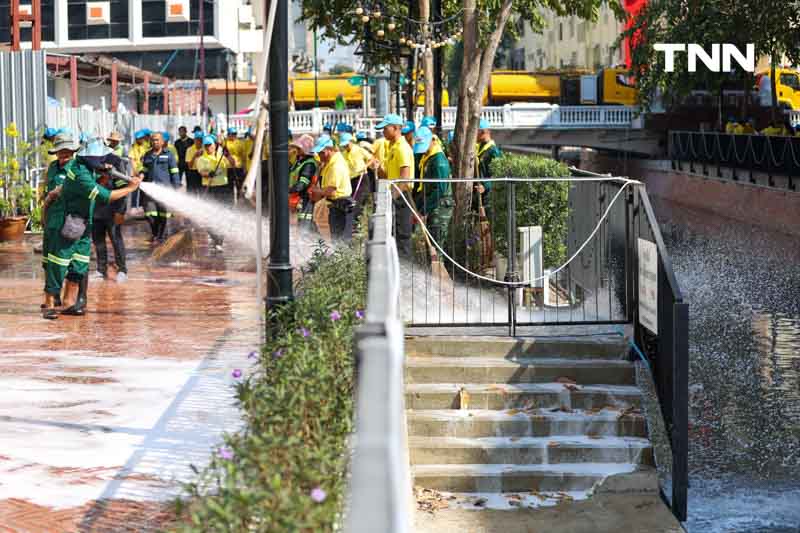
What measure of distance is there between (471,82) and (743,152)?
19.6m

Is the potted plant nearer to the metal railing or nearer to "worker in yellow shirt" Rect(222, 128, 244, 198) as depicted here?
"worker in yellow shirt" Rect(222, 128, 244, 198)

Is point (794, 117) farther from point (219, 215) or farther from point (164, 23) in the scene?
point (164, 23)

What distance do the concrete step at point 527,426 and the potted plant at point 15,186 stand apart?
13994 mm

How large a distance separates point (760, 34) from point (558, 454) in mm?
33447

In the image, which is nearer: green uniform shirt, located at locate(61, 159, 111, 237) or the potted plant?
green uniform shirt, located at locate(61, 159, 111, 237)

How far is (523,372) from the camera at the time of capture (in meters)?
9.73

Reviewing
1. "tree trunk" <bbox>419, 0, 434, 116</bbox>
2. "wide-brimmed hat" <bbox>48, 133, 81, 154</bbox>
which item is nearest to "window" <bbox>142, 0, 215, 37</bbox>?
"tree trunk" <bbox>419, 0, 434, 116</bbox>

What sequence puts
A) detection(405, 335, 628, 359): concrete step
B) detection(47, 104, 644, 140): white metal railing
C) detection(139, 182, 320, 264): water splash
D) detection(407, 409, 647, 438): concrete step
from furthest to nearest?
detection(47, 104, 644, 140): white metal railing, detection(139, 182, 320, 264): water splash, detection(405, 335, 628, 359): concrete step, detection(407, 409, 647, 438): concrete step

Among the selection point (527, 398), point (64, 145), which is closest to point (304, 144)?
point (64, 145)

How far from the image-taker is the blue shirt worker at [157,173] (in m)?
22.0

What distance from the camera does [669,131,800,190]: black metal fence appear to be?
30.1 m

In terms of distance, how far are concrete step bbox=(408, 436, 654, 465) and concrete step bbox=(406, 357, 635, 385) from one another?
742 millimetres

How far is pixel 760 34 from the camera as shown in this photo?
40219 mm

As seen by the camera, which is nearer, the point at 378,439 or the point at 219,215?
the point at 378,439
